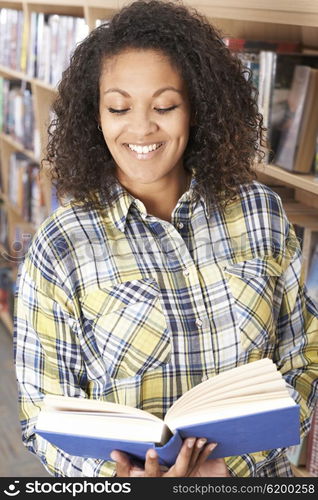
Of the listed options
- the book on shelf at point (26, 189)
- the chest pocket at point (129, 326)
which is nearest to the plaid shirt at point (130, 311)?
the chest pocket at point (129, 326)

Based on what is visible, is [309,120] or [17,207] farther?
[17,207]

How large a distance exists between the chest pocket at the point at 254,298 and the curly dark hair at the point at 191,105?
14 centimetres

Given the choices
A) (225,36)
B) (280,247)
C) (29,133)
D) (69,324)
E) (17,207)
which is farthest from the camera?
(17,207)

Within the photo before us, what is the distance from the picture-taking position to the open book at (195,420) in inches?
36.0

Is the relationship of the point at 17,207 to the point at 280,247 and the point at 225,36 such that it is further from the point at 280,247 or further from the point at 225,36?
the point at 280,247

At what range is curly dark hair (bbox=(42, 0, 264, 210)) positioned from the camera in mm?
1159

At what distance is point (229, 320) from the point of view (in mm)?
1164

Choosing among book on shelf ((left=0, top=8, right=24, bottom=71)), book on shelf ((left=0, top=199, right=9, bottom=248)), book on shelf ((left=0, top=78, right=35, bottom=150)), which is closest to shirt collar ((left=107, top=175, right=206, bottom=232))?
book on shelf ((left=0, top=78, right=35, bottom=150))

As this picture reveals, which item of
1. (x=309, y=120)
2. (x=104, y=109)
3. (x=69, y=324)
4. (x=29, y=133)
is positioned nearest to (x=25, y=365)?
(x=69, y=324)

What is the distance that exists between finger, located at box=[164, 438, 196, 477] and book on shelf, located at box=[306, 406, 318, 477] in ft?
2.21

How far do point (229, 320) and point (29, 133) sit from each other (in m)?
2.29

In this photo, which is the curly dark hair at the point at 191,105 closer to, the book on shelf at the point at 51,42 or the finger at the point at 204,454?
the finger at the point at 204,454

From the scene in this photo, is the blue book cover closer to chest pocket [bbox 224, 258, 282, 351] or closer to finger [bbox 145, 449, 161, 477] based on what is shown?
finger [bbox 145, 449, 161, 477]

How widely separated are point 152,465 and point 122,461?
5cm
